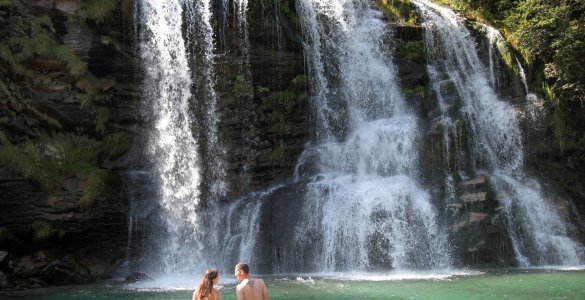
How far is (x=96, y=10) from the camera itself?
19.8 metres

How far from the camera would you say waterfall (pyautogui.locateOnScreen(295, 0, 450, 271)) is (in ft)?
53.9

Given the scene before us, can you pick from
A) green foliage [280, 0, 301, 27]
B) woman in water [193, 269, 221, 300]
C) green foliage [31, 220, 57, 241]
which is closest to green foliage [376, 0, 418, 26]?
green foliage [280, 0, 301, 27]

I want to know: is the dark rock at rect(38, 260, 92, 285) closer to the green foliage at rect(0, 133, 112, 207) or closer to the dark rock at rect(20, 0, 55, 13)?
the green foliage at rect(0, 133, 112, 207)

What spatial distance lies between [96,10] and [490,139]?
608 inches

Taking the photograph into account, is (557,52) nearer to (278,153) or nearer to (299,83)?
(299,83)

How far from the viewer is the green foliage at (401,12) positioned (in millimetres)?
24703

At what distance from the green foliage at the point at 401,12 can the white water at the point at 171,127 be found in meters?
9.53

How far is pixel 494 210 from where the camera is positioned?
56.1 feet

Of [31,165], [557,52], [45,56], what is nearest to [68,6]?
[45,56]

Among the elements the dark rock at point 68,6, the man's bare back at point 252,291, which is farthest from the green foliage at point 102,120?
the man's bare back at point 252,291

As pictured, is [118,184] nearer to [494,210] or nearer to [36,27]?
[36,27]

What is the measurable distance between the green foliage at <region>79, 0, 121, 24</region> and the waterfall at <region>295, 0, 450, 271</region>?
25.7ft

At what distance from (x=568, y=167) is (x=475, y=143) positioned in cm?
356

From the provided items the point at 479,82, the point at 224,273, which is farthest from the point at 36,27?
the point at 479,82
